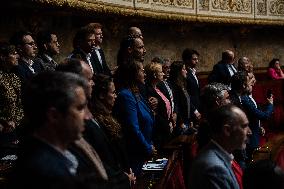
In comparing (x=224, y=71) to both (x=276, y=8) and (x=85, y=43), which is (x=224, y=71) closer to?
(x=85, y=43)

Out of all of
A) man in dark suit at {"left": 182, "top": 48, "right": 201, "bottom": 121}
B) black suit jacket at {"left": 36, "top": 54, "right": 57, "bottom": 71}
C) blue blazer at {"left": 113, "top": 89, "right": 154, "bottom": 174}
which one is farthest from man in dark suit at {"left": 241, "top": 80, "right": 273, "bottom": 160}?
black suit jacket at {"left": 36, "top": 54, "right": 57, "bottom": 71}

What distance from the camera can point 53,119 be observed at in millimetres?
1989

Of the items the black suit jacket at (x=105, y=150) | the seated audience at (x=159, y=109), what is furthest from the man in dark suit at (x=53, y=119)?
the seated audience at (x=159, y=109)

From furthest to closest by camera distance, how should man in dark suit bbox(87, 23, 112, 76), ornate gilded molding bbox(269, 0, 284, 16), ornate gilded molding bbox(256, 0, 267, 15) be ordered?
ornate gilded molding bbox(269, 0, 284, 16) → ornate gilded molding bbox(256, 0, 267, 15) → man in dark suit bbox(87, 23, 112, 76)

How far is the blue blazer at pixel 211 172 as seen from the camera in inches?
111

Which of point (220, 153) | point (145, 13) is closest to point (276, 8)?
point (145, 13)

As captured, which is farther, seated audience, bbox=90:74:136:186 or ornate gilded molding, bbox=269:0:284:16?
ornate gilded molding, bbox=269:0:284:16

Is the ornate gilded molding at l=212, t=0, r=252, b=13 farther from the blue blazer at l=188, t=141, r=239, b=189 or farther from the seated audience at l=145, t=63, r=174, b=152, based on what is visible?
the blue blazer at l=188, t=141, r=239, b=189

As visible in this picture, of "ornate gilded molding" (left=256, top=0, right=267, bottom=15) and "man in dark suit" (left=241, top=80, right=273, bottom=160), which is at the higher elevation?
"ornate gilded molding" (left=256, top=0, right=267, bottom=15)

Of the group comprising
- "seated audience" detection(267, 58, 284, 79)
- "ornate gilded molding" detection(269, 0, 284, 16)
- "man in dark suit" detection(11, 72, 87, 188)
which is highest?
"man in dark suit" detection(11, 72, 87, 188)

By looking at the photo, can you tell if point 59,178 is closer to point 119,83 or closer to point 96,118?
point 96,118

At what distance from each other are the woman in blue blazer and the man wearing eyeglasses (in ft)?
3.76

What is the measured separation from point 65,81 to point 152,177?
2.07 m

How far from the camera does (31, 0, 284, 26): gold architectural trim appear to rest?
649cm
